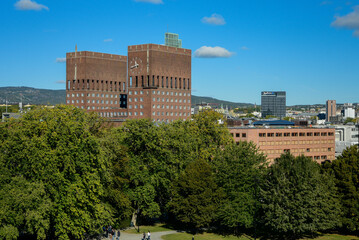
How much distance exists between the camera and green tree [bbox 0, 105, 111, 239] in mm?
63219

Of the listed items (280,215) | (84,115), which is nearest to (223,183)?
(280,215)

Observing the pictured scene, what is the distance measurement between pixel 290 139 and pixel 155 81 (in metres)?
48.0

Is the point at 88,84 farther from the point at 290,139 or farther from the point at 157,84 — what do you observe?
the point at 290,139

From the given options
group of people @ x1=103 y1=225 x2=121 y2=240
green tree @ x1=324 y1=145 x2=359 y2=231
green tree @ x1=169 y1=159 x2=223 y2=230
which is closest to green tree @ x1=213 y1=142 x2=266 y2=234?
green tree @ x1=169 y1=159 x2=223 y2=230

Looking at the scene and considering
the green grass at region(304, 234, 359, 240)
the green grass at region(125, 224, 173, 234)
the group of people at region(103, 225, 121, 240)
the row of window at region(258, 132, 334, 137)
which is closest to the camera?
the group of people at region(103, 225, 121, 240)

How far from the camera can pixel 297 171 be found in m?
76.2

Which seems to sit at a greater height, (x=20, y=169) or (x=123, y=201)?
(x=20, y=169)

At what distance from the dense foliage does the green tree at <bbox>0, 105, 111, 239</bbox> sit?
0.15m

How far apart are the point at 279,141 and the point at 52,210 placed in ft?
275

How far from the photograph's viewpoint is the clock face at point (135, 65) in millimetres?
158100

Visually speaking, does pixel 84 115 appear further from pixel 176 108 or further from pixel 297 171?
pixel 176 108

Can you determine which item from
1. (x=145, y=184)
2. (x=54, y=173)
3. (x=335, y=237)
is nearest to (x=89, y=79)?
(x=145, y=184)

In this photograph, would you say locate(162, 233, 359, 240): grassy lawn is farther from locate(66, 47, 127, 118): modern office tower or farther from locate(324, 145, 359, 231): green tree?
locate(66, 47, 127, 118): modern office tower

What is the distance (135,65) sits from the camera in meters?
159
